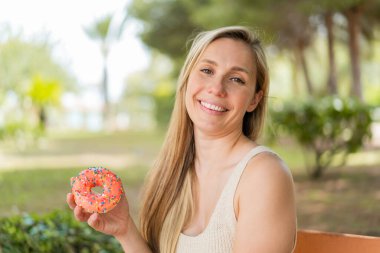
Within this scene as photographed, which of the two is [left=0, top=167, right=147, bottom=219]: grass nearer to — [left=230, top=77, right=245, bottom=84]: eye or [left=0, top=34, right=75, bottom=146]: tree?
[left=0, top=34, right=75, bottom=146]: tree

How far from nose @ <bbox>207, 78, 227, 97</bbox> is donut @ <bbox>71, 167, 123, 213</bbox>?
1.21 feet

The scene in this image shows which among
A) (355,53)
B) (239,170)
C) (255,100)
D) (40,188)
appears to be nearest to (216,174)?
(239,170)

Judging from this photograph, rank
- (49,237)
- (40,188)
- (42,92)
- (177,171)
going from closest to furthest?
(177,171)
(49,237)
(40,188)
(42,92)

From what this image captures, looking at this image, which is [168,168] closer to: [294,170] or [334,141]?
[334,141]

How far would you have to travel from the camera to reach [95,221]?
5.27ft

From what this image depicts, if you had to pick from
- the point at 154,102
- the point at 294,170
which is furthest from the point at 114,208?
the point at 154,102

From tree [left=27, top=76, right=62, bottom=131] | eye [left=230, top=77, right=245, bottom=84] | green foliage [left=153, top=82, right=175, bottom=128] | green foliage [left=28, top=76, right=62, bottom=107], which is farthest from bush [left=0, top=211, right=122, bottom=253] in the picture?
green foliage [left=153, top=82, right=175, bottom=128]

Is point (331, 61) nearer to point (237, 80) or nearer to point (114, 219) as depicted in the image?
point (237, 80)

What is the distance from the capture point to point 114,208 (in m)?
1.65

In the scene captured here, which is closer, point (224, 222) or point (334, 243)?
point (224, 222)

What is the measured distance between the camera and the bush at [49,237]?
3082 millimetres

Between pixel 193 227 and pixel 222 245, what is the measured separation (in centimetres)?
14

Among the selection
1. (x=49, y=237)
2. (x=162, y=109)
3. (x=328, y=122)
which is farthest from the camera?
(x=162, y=109)

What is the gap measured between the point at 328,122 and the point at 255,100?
5.59m
